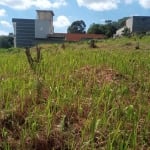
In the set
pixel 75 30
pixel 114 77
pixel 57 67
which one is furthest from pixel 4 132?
pixel 75 30

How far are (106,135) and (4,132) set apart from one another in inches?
29.5

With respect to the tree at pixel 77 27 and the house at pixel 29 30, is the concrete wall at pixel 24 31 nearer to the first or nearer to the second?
the house at pixel 29 30

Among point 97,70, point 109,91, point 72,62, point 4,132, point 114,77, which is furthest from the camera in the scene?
point 72,62

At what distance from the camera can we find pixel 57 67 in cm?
513

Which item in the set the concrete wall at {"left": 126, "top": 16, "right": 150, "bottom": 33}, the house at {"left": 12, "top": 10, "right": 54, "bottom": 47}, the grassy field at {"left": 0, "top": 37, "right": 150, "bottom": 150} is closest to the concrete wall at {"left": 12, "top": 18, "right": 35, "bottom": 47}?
the house at {"left": 12, "top": 10, "right": 54, "bottom": 47}

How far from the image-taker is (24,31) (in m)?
46.1

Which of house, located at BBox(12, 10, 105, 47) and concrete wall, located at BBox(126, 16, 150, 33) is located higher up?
concrete wall, located at BBox(126, 16, 150, 33)

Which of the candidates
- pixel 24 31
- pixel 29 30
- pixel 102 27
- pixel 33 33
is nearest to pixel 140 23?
pixel 33 33

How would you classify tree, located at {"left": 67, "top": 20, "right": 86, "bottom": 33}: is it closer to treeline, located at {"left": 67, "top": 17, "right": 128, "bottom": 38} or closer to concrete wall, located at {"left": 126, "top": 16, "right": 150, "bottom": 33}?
treeline, located at {"left": 67, "top": 17, "right": 128, "bottom": 38}

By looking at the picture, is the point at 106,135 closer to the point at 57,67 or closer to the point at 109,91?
the point at 109,91

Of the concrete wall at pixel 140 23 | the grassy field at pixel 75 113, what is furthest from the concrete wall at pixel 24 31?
the grassy field at pixel 75 113

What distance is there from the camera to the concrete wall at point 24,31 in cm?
4438

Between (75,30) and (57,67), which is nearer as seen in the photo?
(57,67)

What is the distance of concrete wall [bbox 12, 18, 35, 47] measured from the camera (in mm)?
44375
